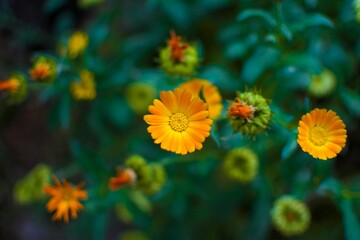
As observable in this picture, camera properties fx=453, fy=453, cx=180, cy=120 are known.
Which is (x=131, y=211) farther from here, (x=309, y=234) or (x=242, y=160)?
(x=309, y=234)

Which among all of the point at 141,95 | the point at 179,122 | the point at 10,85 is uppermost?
the point at 141,95

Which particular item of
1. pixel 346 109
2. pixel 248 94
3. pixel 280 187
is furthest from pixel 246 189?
pixel 248 94

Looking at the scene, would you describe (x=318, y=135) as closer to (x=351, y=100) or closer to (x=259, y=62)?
(x=259, y=62)

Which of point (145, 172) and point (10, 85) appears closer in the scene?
point (145, 172)

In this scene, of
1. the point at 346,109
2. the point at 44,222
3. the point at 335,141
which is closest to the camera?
the point at 335,141

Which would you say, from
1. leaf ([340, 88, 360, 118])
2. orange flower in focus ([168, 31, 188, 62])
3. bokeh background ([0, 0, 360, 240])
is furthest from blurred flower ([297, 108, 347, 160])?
leaf ([340, 88, 360, 118])

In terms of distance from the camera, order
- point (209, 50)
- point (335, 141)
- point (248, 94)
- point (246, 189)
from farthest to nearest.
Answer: point (209, 50) < point (246, 189) < point (248, 94) < point (335, 141)

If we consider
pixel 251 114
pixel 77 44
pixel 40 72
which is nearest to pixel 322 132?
pixel 251 114
